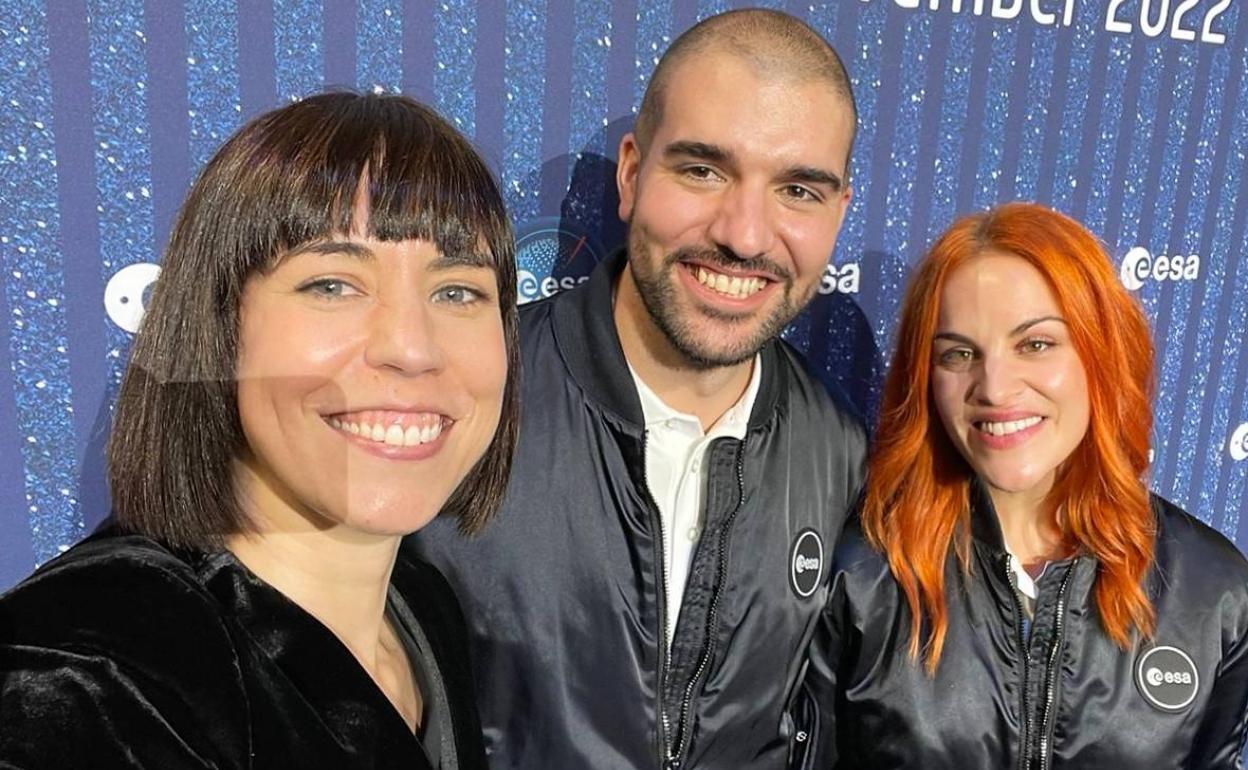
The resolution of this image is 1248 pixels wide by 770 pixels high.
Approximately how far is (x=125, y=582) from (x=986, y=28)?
1916mm

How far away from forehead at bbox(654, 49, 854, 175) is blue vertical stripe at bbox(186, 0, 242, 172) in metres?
0.66

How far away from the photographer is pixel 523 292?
5.65 feet

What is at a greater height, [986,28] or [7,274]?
[986,28]

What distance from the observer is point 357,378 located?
90 centimetres

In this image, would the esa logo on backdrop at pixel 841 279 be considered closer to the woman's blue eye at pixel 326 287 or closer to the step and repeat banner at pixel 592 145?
the step and repeat banner at pixel 592 145

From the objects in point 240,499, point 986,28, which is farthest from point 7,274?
point 986,28

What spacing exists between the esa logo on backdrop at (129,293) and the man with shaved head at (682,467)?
544mm

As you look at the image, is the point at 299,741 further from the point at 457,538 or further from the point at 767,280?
the point at 767,280

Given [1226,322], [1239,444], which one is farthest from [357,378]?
[1239,444]

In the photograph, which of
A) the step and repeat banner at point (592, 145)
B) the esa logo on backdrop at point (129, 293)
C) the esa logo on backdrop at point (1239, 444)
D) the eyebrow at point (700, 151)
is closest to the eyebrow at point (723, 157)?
the eyebrow at point (700, 151)

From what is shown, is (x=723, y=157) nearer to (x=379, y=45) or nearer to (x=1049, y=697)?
(x=379, y=45)

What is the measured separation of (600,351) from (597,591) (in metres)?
0.37

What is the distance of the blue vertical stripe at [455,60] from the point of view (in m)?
1.51

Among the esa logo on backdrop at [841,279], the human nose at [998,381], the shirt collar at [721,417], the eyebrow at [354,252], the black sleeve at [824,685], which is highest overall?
the esa logo on backdrop at [841,279]
